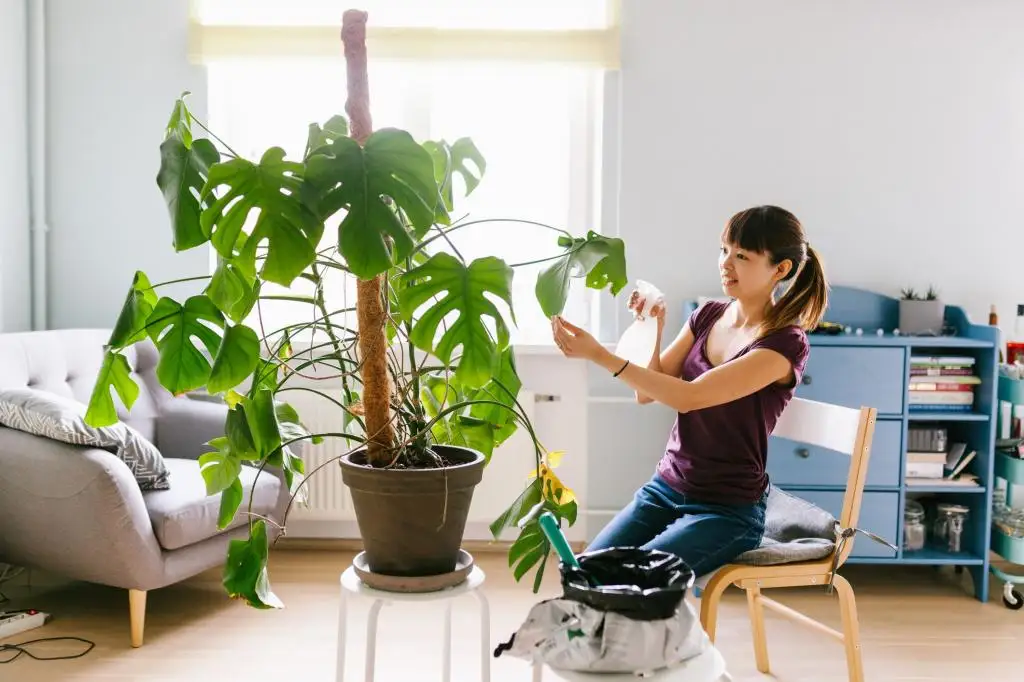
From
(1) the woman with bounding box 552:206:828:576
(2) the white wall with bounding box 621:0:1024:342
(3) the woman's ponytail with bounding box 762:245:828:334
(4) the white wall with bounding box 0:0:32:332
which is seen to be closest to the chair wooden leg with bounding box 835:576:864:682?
(1) the woman with bounding box 552:206:828:576

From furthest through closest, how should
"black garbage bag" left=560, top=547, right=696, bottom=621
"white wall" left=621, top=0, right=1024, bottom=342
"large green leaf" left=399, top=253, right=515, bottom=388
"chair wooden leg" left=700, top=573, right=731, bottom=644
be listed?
"white wall" left=621, top=0, right=1024, bottom=342, "chair wooden leg" left=700, top=573, right=731, bottom=644, "large green leaf" left=399, top=253, right=515, bottom=388, "black garbage bag" left=560, top=547, right=696, bottom=621

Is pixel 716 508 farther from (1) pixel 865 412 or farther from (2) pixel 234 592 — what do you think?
(2) pixel 234 592

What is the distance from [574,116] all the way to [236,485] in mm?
2319

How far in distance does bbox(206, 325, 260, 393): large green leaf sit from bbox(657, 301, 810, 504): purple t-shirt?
3.30 feet

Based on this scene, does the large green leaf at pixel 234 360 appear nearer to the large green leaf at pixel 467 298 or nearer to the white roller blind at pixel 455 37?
the large green leaf at pixel 467 298

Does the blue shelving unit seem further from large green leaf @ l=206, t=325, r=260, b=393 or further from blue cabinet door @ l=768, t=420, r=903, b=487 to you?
large green leaf @ l=206, t=325, r=260, b=393

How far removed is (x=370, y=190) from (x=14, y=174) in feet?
8.69

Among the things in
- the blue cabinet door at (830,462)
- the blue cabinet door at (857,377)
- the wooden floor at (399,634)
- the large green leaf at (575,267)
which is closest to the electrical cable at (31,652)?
the wooden floor at (399,634)

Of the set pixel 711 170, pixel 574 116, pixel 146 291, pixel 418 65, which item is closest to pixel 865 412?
pixel 146 291

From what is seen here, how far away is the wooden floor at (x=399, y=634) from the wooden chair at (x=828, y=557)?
460mm

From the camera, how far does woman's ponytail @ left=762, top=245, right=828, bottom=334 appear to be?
79.6 inches

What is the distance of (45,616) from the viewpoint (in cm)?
273

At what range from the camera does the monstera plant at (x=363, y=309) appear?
4.15 ft

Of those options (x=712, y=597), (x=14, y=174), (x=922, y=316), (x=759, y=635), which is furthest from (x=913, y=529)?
(x=14, y=174)
